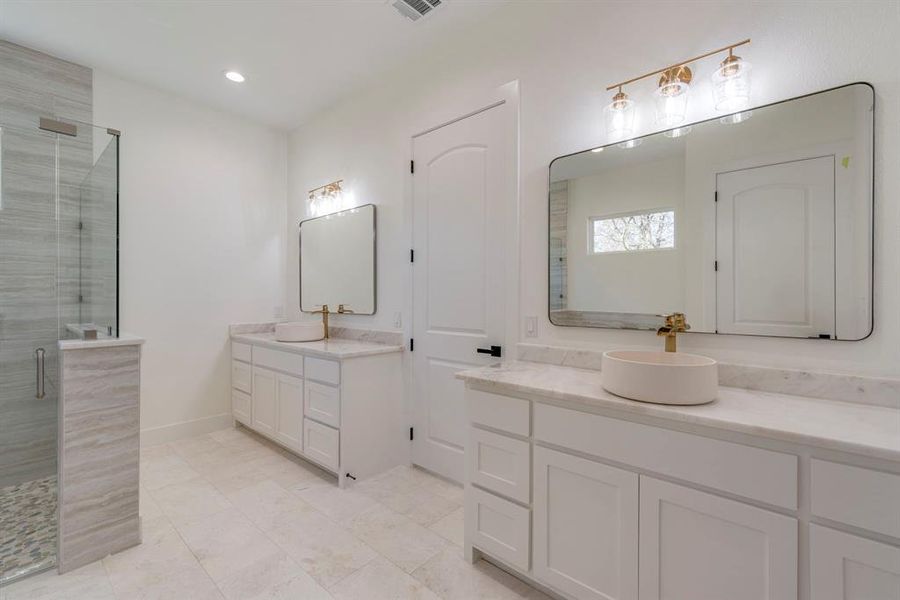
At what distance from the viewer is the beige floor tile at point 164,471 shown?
2.45m

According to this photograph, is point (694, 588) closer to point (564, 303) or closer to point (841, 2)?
point (564, 303)

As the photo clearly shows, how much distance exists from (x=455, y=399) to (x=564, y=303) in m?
0.96

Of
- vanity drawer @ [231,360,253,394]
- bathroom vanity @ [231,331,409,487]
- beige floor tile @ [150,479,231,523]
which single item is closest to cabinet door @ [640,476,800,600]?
bathroom vanity @ [231,331,409,487]

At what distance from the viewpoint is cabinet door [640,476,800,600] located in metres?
1.01

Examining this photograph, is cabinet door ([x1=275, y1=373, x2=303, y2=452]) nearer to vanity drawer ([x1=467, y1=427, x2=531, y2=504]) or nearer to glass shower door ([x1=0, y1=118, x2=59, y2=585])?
glass shower door ([x1=0, y1=118, x2=59, y2=585])

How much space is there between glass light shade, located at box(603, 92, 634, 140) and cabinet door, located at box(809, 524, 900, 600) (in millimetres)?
1568

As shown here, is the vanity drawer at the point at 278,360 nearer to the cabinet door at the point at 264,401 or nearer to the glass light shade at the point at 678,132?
the cabinet door at the point at 264,401

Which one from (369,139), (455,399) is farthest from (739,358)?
(369,139)

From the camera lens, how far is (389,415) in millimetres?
2654

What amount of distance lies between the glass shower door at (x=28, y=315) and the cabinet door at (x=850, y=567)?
11.1ft

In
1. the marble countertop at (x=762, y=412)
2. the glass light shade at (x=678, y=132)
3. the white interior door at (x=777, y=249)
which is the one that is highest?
the glass light shade at (x=678, y=132)

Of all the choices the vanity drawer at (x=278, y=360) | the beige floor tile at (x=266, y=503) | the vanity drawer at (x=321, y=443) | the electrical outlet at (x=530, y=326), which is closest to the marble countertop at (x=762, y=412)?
the electrical outlet at (x=530, y=326)

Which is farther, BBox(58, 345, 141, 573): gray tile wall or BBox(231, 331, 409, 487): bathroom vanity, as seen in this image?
BBox(231, 331, 409, 487): bathroom vanity

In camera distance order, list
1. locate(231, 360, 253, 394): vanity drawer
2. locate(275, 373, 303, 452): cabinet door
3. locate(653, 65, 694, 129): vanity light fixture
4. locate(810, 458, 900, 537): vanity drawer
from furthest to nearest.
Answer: locate(231, 360, 253, 394): vanity drawer
locate(275, 373, 303, 452): cabinet door
locate(653, 65, 694, 129): vanity light fixture
locate(810, 458, 900, 537): vanity drawer
